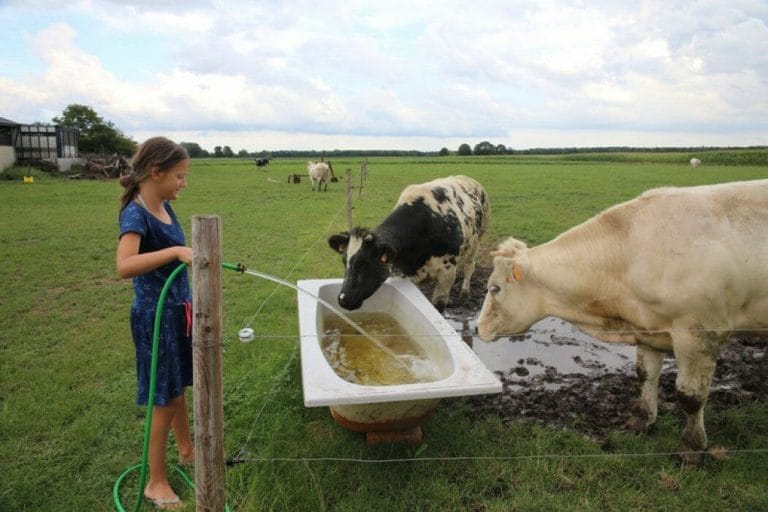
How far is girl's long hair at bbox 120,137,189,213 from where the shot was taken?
2838mm

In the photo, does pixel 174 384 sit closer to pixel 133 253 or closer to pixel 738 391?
pixel 133 253

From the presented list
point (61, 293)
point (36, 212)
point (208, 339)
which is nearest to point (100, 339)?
point (61, 293)

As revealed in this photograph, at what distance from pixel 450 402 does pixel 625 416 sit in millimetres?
1444

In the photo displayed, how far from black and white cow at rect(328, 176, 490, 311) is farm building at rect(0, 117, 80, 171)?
3470 cm

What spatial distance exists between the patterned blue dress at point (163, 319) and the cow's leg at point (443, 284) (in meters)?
3.89

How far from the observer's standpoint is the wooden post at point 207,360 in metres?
2.27

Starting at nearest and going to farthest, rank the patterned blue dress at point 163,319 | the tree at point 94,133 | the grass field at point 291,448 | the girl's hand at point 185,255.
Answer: the girl's hand at point 185,255 → the patterned blue dress at point 163,319 → the grass field at point 291,448 → the tree at point 94,133

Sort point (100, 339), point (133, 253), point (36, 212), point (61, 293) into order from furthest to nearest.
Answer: point (36, 212)
point (61, 293)
point (100, 339)
point (133, 253)

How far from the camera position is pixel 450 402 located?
14.9ft

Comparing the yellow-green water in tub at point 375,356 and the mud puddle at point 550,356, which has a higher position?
the yellow-green water in tub at point 375,356

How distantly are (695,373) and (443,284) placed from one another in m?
3.33

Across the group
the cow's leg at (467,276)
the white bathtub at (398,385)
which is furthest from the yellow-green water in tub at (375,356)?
the cow's leg at (467,276)

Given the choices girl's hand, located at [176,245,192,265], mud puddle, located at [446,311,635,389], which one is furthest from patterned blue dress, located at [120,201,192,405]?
mud puddle, located at [446,311,635,389]

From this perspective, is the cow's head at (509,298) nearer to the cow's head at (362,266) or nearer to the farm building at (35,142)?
the cow's head at (362,266)
